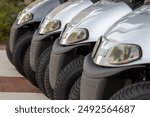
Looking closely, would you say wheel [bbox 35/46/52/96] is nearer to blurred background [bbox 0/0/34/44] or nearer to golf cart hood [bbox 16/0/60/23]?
golf cart hood [bbox 16/0/60/23]

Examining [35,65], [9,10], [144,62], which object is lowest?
[9,10]

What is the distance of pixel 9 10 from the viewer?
42.2 ft

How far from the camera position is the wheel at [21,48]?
734cm

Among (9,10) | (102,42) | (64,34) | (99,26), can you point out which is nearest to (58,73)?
(64,34)

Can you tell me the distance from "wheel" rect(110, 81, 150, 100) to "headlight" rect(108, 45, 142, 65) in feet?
0.57

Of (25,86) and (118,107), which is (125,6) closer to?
(118,107)

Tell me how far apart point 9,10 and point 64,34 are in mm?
7608

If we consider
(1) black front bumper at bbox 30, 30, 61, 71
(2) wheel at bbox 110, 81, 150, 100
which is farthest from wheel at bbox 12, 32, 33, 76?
(2) wheel at bbox 110, 81, 150, 100

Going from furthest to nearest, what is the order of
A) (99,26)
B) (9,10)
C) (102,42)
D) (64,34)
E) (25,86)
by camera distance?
(9,10), (25,86), (64,34), (99,26), (102,42)

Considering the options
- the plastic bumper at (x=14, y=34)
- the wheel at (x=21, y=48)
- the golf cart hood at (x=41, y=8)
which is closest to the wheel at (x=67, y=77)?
the golf cart hood at (x=41, y=8)

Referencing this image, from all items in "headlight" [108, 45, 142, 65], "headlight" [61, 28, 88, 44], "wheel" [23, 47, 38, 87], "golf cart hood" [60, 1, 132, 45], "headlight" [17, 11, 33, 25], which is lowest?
"wheel" [23, 47, 38, 87]

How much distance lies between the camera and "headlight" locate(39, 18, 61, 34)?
237 inches

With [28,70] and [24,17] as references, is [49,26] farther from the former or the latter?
[24,17]

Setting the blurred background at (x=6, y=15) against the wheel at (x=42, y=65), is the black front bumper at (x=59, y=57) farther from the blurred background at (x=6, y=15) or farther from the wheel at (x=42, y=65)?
the blurred background at (x=6, y=15)
